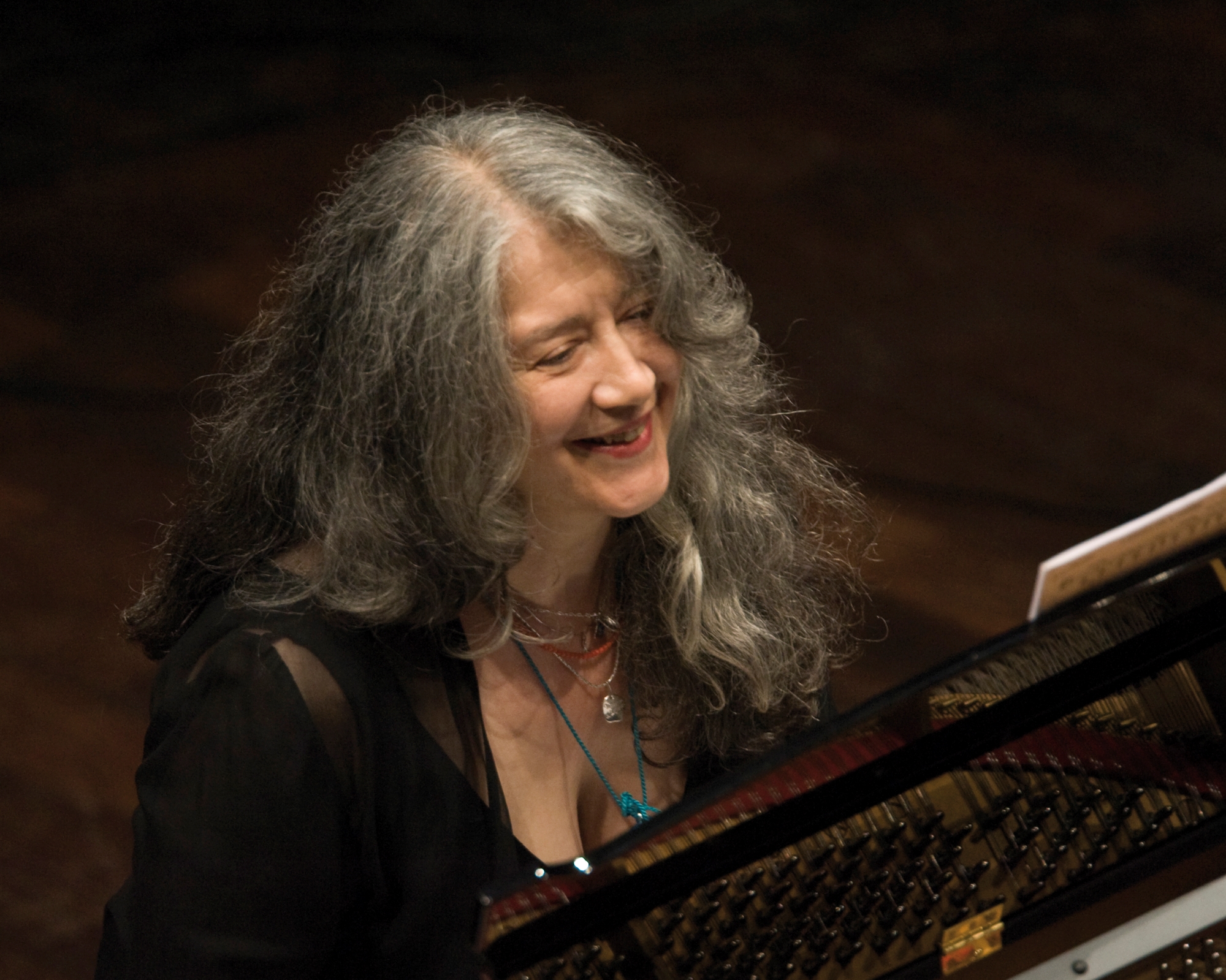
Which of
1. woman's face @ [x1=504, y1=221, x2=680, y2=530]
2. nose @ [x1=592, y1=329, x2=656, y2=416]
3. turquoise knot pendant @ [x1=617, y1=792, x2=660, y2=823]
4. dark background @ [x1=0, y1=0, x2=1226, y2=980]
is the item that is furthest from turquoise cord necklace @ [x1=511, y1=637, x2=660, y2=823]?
dark background @ [x1=0, y1=0, x2=1226, y2=980]

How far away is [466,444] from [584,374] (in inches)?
5.3

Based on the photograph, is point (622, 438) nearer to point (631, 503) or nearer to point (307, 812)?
point (631, 503)

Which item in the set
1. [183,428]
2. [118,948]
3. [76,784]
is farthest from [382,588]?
[183,428]

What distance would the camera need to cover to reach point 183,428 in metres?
3.26

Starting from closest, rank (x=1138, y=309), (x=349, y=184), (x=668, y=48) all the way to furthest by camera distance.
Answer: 1. (x=349, y=184)
2. (x=1138, y=309)
3. (x=668, y=48)

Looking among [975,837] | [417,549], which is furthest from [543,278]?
[975,837]

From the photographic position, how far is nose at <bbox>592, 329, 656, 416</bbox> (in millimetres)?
1406

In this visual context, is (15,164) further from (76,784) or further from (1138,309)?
(1138,309)

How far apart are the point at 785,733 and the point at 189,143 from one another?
8.68 ft

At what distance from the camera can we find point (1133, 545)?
1.20 m

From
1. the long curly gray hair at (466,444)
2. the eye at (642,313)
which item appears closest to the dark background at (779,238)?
the long curly gray hair at (466,444)

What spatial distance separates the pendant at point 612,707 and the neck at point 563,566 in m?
0.11

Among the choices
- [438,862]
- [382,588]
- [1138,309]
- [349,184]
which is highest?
[349,184]

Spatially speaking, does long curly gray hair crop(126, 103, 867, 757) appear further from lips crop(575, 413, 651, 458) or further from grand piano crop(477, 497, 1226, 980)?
grand piano crop(477, 497, 1226, 980)
